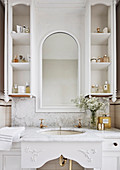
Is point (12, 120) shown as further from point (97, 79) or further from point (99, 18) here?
point (99, 18)

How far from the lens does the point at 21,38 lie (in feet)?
7.99

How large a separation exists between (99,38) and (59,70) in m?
0.62

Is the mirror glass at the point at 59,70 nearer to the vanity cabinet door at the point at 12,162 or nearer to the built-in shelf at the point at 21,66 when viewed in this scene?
the built-in shelf at the point at 21,66

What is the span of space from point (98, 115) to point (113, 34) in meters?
0.99

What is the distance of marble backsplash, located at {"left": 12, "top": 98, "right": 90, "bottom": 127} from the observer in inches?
100

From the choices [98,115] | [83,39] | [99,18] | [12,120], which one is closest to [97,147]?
[98,115]

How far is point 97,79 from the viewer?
8.52 feet

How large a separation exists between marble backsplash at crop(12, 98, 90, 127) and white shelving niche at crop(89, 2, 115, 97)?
40 cm

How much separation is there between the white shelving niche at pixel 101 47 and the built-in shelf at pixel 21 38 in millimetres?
752

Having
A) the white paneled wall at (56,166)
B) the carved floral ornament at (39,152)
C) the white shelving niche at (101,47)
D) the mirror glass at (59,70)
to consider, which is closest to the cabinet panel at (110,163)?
the carved floral ornament at (39,152)

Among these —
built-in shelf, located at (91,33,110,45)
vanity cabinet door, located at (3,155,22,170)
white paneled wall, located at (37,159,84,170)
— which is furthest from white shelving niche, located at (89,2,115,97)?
vanity cabinet door, located at (3,155,22,170)

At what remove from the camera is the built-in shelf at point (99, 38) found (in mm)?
2387

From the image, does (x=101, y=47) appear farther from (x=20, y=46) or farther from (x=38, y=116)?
(x=38, y=116)

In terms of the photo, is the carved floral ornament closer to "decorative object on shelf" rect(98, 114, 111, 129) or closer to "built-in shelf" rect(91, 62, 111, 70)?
"decorative object on shelf" rect(98, 114, 111, 129)
